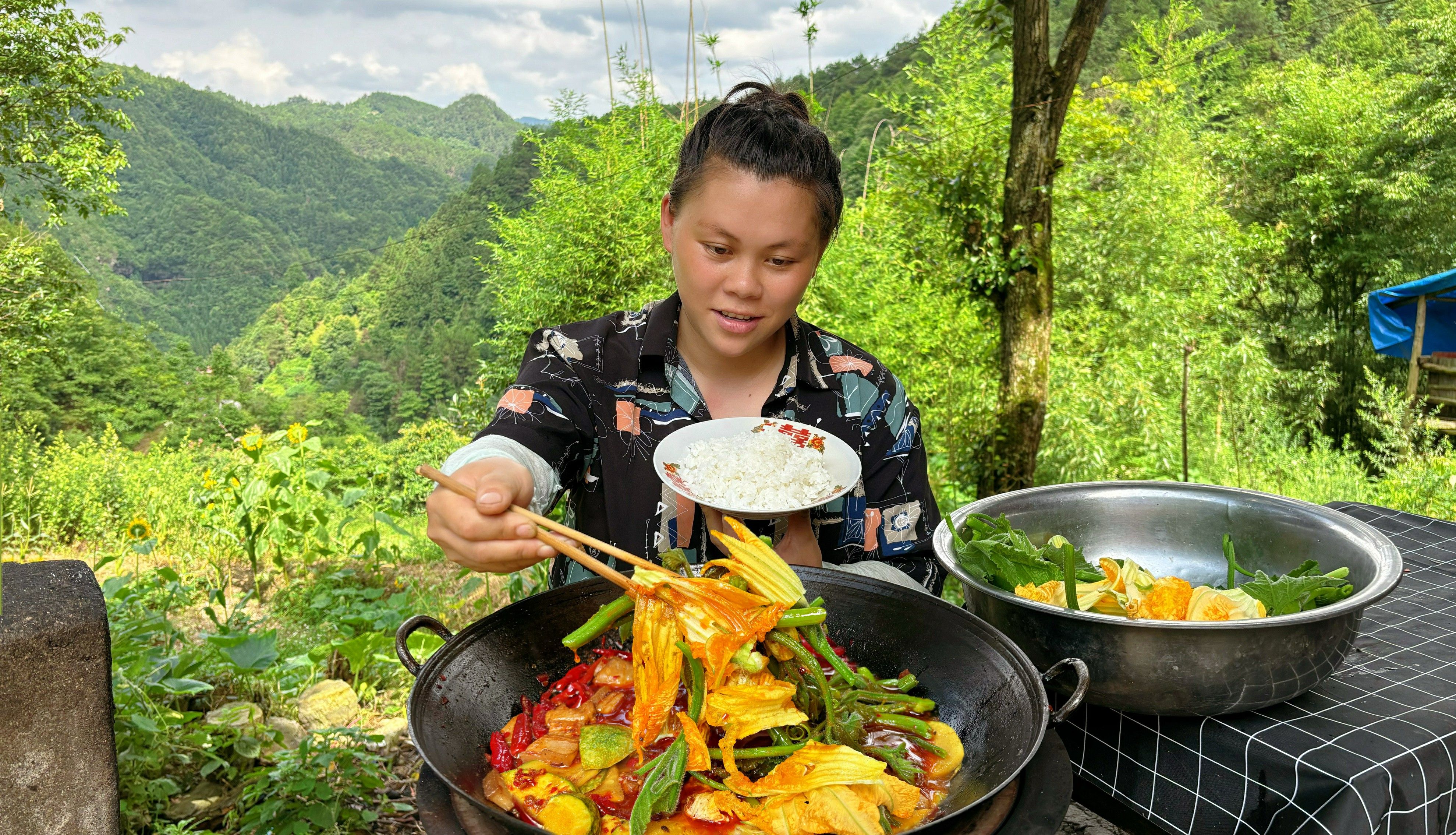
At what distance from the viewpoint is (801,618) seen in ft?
3.82

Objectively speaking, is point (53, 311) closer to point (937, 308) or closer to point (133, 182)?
point (937, 308)

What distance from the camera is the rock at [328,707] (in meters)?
3.16

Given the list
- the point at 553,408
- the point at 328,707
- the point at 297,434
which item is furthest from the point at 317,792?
the point at 297,434

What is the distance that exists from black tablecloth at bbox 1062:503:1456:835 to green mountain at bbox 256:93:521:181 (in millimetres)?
52901

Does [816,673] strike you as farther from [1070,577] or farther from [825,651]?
[1070,577]

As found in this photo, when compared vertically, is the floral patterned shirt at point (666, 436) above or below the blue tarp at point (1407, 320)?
above

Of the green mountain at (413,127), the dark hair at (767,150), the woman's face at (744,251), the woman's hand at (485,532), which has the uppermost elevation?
the green mountain at (413,127)

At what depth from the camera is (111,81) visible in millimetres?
14156

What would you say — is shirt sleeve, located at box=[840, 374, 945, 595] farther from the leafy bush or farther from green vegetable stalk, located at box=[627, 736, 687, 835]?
the leafy bush

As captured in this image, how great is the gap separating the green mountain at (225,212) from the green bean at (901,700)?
1345 inches

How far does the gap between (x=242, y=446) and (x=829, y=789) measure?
13.2 ft

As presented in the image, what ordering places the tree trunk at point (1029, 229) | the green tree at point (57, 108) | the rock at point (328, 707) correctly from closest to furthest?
the rock at point (328, 707), the tree trunk at point (1029, 229), the green tree at point (57, 108)

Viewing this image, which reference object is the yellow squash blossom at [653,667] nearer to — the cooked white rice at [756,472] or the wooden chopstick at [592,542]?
the wooden chopstick at [592,542]

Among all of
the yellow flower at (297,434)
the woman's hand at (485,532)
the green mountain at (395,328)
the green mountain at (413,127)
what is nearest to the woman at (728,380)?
the woman's hand at (485,532)
